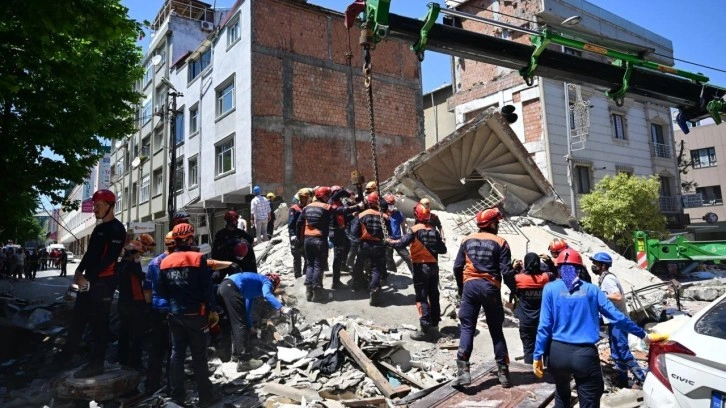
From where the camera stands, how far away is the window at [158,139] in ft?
93.5

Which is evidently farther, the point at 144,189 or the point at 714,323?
the point at 144,189

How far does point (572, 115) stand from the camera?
20859 mm

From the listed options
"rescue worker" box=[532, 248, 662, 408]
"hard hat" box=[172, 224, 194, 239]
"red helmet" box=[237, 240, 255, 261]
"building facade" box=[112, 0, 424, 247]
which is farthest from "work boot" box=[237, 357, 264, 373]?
"building facade" box=[112, 0, 424, 247]

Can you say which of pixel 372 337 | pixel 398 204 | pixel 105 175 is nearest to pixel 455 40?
pixel 372 337

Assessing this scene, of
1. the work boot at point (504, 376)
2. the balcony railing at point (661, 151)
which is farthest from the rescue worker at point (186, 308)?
the balcony railing at point (661, 151)

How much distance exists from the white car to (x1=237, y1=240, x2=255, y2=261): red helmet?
4.81m

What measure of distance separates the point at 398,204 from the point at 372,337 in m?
5.69

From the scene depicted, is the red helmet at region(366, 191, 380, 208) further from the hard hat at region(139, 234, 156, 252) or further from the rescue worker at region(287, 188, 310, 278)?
the hard hat at region(139, 234, 156, 252)

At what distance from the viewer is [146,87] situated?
106 ft

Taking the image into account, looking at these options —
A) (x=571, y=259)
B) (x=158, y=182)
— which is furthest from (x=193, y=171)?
(x=571, y=259)

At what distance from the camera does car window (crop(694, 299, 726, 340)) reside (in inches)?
114

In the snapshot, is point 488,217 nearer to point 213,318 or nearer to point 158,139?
point 213,318

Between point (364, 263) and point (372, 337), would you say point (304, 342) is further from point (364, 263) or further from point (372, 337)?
point (364, 263)

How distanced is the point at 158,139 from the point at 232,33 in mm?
11922
